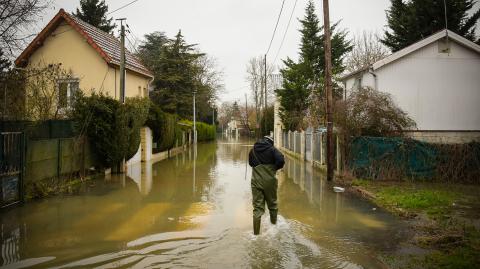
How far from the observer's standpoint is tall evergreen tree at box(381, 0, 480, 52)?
26172 millimetres

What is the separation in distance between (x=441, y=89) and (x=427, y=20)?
8889mm

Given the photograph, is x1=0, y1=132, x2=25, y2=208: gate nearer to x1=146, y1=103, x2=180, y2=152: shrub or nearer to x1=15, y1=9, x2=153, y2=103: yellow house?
x1=15, y1=9, x2=153, y2=103: yellow house

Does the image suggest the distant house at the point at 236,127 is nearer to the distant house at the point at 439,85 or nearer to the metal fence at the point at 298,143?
the metal fence at the point at 298,143

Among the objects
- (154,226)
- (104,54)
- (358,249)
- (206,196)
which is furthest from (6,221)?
(104,54)

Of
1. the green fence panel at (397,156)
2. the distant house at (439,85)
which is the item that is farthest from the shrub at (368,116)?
the distant house at (439,85)

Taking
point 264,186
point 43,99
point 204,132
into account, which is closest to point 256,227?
point 264,186

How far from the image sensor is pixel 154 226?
8.16 meters

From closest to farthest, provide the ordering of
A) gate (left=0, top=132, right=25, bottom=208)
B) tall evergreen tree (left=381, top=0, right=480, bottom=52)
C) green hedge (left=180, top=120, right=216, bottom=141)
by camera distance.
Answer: gate (left=0, top=132, right=25, bottom=208), tall evergreen tree (left=381, top=0, right=480, bottom=52), green hedge (left=180, top=120, right=216, bottom=141)

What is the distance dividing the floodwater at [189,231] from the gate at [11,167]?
1.31ft

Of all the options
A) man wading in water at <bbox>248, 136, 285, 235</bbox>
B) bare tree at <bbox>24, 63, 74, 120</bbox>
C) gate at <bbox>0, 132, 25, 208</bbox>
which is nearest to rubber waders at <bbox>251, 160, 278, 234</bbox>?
man wading in water at <bbox>248, 136, 285, 235</bbox>

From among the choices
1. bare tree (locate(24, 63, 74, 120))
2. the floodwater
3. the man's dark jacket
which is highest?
bare tree (locate(24, 63, 74, 120))

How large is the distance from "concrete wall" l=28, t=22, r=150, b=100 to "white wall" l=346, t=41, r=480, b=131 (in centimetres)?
1560

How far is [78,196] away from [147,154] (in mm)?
12567

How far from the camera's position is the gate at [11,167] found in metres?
9.59
